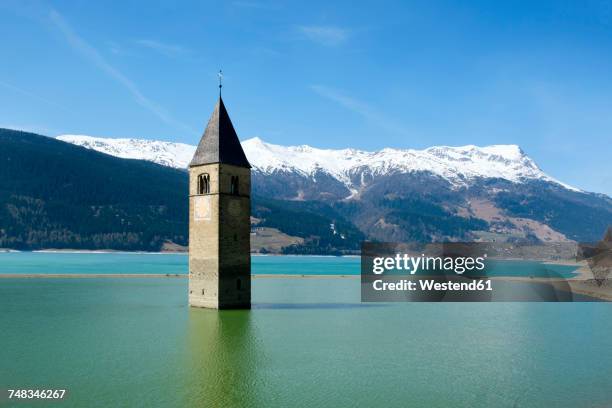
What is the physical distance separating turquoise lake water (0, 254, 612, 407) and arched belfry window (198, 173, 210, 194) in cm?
1259

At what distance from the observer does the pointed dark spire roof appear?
220 feet

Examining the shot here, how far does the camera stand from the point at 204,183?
67.8 meters

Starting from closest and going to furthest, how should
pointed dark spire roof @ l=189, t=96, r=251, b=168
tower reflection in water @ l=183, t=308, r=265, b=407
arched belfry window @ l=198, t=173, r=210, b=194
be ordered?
tower reflection in water @ l=183, t=308, r=265, b=407 < pointed dark spire roof @ l=189, t=96, r=251, b=168 < arched belfry window @ l=198, t=173, r=210, b=194

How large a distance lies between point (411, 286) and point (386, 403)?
80.4 m

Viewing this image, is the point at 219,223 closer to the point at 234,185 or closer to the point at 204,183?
the point at 234,185

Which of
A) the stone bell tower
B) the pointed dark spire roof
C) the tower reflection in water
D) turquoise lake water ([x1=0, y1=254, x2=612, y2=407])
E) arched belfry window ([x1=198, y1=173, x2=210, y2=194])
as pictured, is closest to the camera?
the tower reflection in water

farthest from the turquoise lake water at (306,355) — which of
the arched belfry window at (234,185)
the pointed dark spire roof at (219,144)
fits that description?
the pointed dark spire roof at (219,144)

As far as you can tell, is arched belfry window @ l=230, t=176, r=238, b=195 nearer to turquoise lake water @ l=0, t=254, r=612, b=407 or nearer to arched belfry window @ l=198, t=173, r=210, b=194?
arched belfry window @ l=198, t=173, r=210, b=194

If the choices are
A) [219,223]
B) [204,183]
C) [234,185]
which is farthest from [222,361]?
[204,183]

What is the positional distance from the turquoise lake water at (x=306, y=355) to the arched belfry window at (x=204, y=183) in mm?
12587

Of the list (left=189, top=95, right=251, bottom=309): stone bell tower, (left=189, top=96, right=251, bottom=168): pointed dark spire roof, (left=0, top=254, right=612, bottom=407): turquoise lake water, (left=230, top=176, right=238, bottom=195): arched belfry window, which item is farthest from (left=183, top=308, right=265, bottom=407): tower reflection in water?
(left=189, top=96, right=251, bottom=168): pointed dark spire roof

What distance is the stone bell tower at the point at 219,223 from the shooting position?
65.1 m

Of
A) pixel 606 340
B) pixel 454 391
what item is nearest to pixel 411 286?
pixel 606 340

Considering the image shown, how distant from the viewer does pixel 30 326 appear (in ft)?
182
